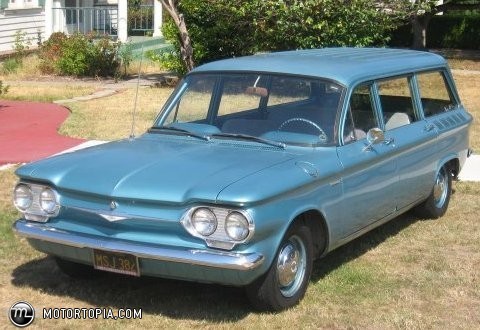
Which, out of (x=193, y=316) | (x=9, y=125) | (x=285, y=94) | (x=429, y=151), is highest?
(x=285, y=94)

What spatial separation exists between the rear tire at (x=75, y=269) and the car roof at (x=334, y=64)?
1.76 metres

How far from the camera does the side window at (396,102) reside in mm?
6309

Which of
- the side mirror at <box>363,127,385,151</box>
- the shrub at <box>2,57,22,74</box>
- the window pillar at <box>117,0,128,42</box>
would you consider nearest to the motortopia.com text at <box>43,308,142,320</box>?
the side mirror at <box>363,127,385,151</box>

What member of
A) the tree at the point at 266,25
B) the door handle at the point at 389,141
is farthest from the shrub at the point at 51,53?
the door handle at the point at 389,141

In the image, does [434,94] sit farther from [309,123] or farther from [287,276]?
[287,276]

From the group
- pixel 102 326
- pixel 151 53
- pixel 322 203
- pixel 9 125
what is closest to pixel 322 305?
pixel 322 203

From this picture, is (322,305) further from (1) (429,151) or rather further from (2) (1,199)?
(2) (1,199)

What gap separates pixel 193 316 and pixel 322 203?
1.08 metres

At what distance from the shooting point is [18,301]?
17.1ft

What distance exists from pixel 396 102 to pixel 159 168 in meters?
2.55

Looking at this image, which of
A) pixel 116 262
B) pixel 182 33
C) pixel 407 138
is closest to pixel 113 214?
pixel 116 262

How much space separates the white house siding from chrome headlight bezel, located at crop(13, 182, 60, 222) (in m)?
17.6

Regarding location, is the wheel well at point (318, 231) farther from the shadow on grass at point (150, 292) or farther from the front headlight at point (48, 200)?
the front headlight at point (48, 200)

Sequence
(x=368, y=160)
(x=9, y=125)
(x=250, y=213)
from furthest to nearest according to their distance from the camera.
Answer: (x=9, y=125) < (x=368, y=160) < (x=250, y=213)
